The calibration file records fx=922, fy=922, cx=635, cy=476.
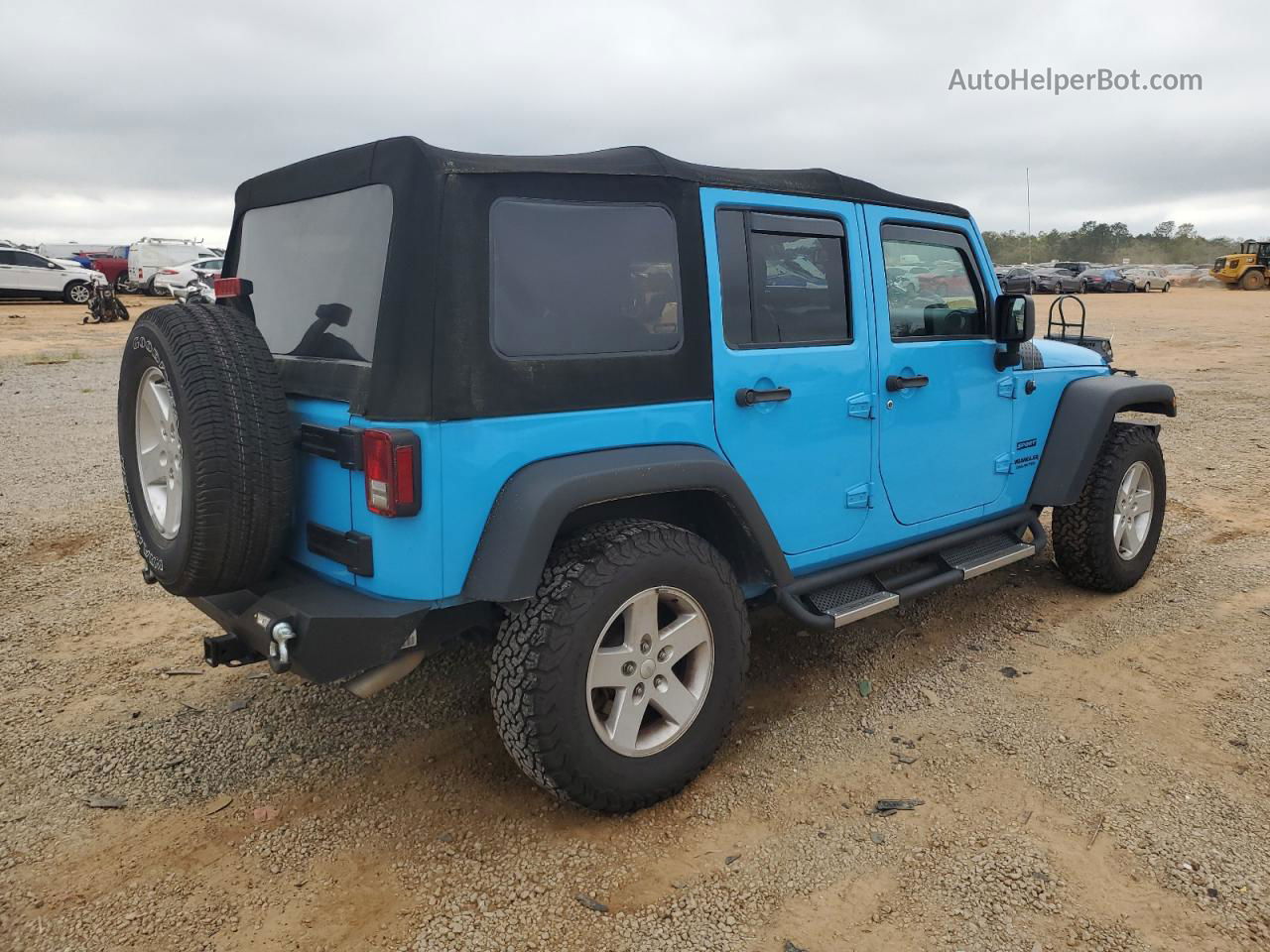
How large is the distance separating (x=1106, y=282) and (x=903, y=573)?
39.8 m

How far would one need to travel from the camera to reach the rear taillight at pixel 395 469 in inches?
94.1

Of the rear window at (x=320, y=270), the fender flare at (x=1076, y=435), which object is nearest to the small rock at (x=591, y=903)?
the rear window at (x=320, y=270)

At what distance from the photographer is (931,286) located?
3.88 meters

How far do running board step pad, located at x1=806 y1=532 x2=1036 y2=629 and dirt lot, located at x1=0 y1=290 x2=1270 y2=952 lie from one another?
407 millimetres

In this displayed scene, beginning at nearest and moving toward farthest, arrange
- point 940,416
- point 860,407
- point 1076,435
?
point 860,407
point 940,416
point 1076,435

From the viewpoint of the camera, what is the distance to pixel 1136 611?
446cm

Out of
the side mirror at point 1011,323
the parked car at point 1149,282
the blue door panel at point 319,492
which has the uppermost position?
the parked car at point 1149,282

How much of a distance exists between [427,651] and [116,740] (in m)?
1.47

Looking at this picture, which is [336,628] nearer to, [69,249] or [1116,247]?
[69,249]

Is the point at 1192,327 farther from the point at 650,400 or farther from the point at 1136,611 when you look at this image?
the point at 650,400

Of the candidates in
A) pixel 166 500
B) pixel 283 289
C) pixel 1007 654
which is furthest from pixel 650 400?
pixel 1007 654

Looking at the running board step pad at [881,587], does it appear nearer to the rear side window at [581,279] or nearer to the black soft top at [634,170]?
the rear side window at [581,279]

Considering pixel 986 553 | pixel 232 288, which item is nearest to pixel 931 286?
pixel 986 553

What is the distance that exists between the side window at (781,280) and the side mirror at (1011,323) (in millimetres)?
948
